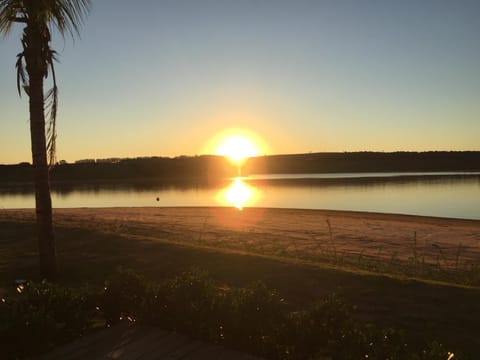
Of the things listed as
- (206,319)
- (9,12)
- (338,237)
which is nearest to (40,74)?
(9,12)

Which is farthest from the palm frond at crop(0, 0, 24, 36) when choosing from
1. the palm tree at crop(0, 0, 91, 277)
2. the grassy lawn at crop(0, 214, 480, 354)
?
the grassy lawn at crop(0, 214, 480, 354)

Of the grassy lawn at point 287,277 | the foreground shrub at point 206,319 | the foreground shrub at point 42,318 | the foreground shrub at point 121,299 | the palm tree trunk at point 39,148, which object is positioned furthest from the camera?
the palm tree trunk at point 39,148

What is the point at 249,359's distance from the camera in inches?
193

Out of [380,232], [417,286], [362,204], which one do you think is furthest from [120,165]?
[417,286]

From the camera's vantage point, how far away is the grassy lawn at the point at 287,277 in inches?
259

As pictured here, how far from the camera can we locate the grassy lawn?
658 centimetres

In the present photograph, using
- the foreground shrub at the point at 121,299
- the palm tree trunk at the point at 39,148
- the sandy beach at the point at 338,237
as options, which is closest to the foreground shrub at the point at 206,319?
the foreground shrub at the point at 121,299

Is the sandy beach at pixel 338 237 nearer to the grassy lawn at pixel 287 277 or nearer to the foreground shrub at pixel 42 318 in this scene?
the grassy lawn at pixel 287 277

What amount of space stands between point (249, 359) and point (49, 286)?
3268 mm

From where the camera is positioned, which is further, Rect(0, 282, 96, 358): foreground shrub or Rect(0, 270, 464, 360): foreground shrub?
Rect(0, 282, 96, 358): foreground shrub

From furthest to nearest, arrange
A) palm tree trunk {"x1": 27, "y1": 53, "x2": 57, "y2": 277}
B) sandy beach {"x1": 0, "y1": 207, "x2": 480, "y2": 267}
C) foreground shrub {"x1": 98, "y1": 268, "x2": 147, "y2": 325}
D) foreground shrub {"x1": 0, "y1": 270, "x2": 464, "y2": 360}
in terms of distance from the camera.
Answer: sandy beach {"x1": 0, "y1": 207, "x2": 480, "y2": 267}, palm tree trunk {"x1": 27, "y1": 53, "x2": 57, "y2": 277}, foreground shrub {"x1": 98, "y1": 268, "x2": 147, "y2": 325}, foreground shrub {"x1": 0, "y1": 270, "x2": 464, "y2": 360}

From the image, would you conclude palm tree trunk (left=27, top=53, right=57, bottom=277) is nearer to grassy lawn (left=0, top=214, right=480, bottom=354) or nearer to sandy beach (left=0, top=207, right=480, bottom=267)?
grassy lawn (left=0, top=214, right=480, bottom=354)

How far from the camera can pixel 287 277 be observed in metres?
9.23

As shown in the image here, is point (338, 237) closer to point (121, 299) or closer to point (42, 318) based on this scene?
point (121, 299)
